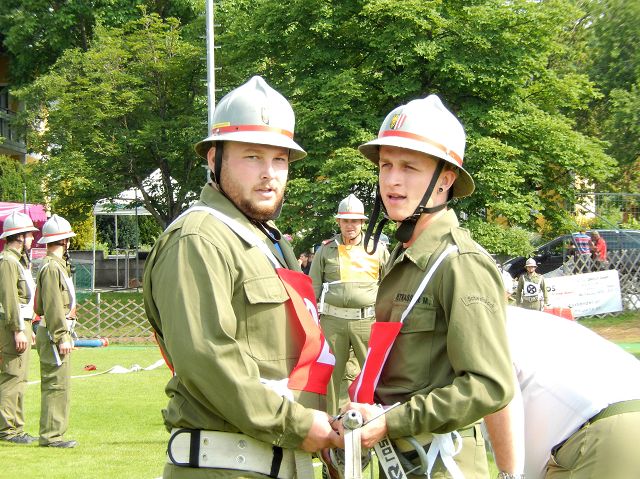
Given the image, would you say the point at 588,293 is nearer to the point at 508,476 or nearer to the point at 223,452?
the point at 508,476

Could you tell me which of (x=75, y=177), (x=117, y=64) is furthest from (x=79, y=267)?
(x=117, y=64)

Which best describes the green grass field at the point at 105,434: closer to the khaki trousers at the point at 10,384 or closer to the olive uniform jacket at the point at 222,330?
the khaki trousers at the point at 10,384

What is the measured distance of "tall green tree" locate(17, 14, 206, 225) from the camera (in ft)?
97.2

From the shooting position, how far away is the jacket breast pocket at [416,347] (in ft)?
10.9

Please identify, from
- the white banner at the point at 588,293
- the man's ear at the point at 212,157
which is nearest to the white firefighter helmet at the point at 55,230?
the man's ear at the point at 212,157

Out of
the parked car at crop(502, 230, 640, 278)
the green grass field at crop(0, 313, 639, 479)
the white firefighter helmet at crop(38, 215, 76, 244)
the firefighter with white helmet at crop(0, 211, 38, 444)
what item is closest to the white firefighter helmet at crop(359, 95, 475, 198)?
the green grass field at crop(0, 313, 639, 479)

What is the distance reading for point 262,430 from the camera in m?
3.10

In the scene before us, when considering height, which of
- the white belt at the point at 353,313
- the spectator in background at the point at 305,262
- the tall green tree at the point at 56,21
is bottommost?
the spectator in background at the point at 305,262

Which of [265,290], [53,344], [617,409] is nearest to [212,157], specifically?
[265,290]

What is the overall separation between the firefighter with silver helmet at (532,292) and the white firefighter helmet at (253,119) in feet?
59.0

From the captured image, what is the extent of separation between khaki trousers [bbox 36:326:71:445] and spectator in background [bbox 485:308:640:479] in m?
6.62

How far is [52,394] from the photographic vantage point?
947 centimetres

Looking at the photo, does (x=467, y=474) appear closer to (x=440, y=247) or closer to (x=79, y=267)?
(x=440, y=247)

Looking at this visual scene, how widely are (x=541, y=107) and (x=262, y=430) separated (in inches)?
1113
